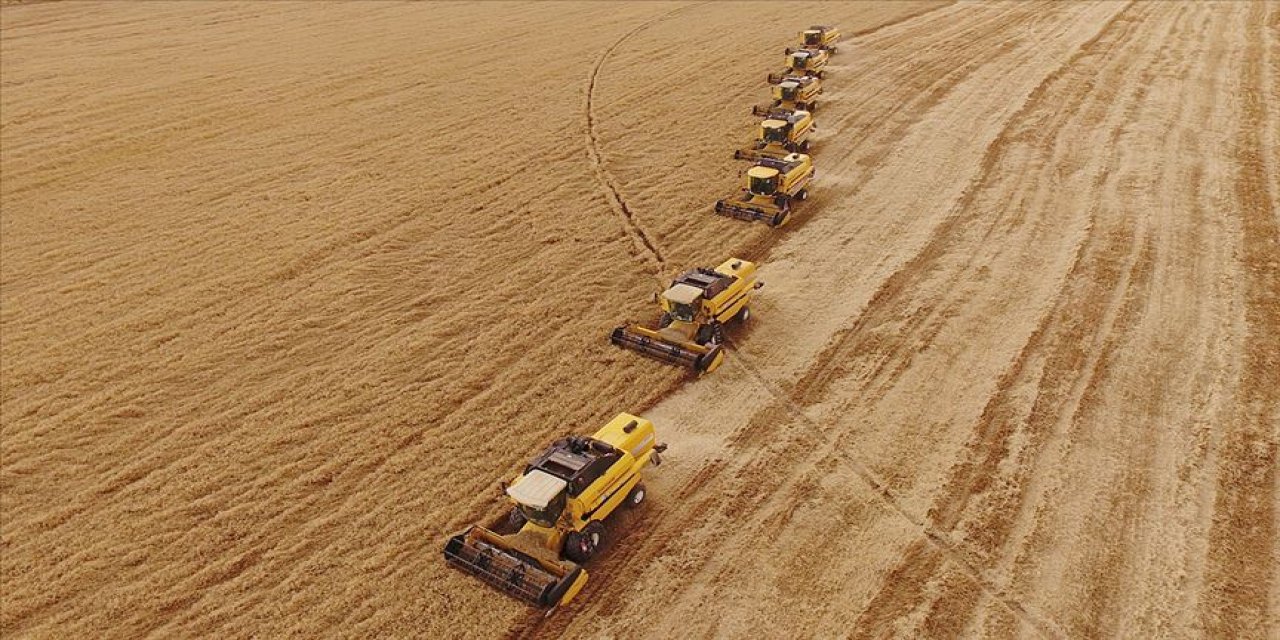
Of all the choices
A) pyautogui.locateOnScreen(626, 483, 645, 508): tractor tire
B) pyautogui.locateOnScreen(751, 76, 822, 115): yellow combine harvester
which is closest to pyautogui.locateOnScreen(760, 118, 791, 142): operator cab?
pyautogui.locateOnScreen(751, 76, 822, 115): yellow combine harvester

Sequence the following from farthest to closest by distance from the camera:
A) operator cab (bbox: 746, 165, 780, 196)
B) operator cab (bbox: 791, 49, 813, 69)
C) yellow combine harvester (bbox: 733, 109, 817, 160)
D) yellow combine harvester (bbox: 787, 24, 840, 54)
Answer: yellow combine harvester (bbox: 787, 24, 840, 54) → operator cab (bbox: 791, 49, 813, 69) → yellow combine harvester (bbox: 733, 109, 817, 160) → operator cab (bbox: 746, 165, 780, 196)

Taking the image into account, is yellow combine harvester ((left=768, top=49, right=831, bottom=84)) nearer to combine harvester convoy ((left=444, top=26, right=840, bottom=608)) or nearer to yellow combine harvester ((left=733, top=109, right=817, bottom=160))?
yellow combine harvester ((left=733, top=109, right=817, bottom=160))

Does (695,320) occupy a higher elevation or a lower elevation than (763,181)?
lower

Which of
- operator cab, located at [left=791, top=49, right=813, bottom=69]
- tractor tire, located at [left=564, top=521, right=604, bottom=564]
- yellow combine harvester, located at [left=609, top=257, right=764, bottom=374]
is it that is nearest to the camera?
tractor tire, located at [left=564, top=521, right=604, bottom=564]

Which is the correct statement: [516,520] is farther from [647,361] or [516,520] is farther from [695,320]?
[695,320]

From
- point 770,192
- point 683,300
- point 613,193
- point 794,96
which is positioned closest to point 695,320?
point 683,300

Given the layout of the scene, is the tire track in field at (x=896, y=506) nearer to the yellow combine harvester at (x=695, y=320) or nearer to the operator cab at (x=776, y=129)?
the yellow combine harvester at (x=695, y=320)
